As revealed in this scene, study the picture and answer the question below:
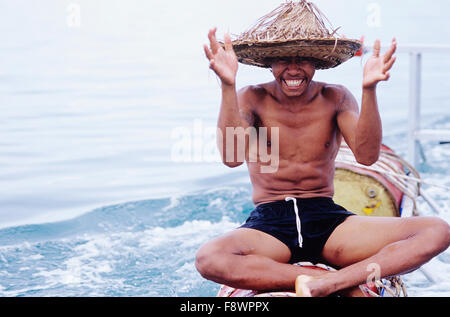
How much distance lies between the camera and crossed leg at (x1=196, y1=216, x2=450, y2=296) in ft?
8.21

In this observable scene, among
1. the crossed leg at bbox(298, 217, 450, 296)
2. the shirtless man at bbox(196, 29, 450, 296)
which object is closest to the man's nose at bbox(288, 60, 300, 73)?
the shirtless man at bbox(196, 29, 450, 296)

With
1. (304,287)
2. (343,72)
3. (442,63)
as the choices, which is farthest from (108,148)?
(442,63)

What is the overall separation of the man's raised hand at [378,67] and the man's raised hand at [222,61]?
0.53 metres

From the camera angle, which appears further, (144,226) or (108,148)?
(108,148)

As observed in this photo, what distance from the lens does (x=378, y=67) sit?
8.21ft

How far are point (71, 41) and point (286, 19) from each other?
70.0 ft

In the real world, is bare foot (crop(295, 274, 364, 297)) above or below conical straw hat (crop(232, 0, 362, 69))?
below

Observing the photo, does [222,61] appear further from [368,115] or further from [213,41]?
[368,115]

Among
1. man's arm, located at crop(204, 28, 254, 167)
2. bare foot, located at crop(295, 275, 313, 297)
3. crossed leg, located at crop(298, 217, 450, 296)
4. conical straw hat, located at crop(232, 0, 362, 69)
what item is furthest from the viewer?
conical straw hat, located at crop(232, 0, 362, 69)

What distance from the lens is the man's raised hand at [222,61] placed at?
2.51 metres

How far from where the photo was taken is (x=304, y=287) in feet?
7.65

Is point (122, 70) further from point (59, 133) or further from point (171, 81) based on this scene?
point (59, 133)

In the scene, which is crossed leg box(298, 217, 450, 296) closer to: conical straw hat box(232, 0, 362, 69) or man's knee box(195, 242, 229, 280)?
man's knee box(195, 242, 229, 280)
